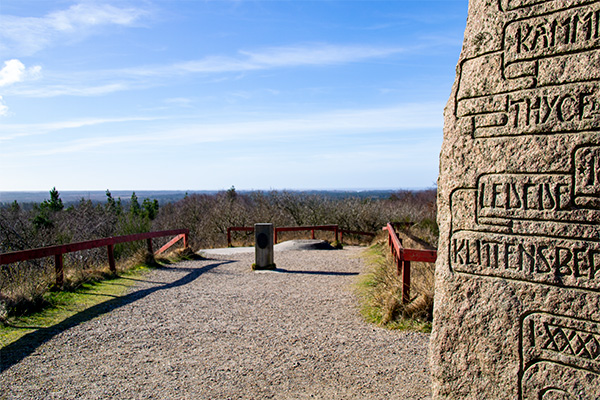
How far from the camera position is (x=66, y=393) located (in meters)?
4.24

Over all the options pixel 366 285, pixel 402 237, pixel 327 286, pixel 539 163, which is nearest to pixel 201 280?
pixel 327 286

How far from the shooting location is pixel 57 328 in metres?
6.03

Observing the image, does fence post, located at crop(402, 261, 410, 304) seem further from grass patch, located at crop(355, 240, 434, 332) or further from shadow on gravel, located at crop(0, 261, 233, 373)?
shadow on gravel, located at crop(0, 261, 233, 373)

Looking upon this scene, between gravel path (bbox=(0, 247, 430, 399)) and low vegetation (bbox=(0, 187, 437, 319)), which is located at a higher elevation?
low vegetation (bbox=(0, 187, 437, 319))

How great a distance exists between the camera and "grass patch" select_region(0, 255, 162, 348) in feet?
19.4

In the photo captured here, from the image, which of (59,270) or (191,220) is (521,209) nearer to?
(59,270)

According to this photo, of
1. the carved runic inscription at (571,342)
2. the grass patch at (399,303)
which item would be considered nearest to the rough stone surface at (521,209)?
the carved runic inscription at (571,342)

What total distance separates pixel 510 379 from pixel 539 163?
1387mm

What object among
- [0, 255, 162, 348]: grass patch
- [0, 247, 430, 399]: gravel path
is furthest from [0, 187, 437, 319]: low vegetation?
[0, 247, 430, 399]: gravel path

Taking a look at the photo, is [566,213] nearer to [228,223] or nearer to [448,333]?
[448,333]

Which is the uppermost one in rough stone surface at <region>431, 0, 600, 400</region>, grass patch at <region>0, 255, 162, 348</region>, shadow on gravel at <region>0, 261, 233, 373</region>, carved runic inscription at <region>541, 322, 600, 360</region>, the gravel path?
rough stone surface at <region>431, 0, 600, 400</region>

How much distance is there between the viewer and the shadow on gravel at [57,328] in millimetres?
5043

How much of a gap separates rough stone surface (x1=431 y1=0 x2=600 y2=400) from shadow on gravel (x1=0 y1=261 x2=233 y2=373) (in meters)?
4.31

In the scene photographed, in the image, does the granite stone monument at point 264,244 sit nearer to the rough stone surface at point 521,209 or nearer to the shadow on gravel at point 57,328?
the shadow on gravel at point 57,328
